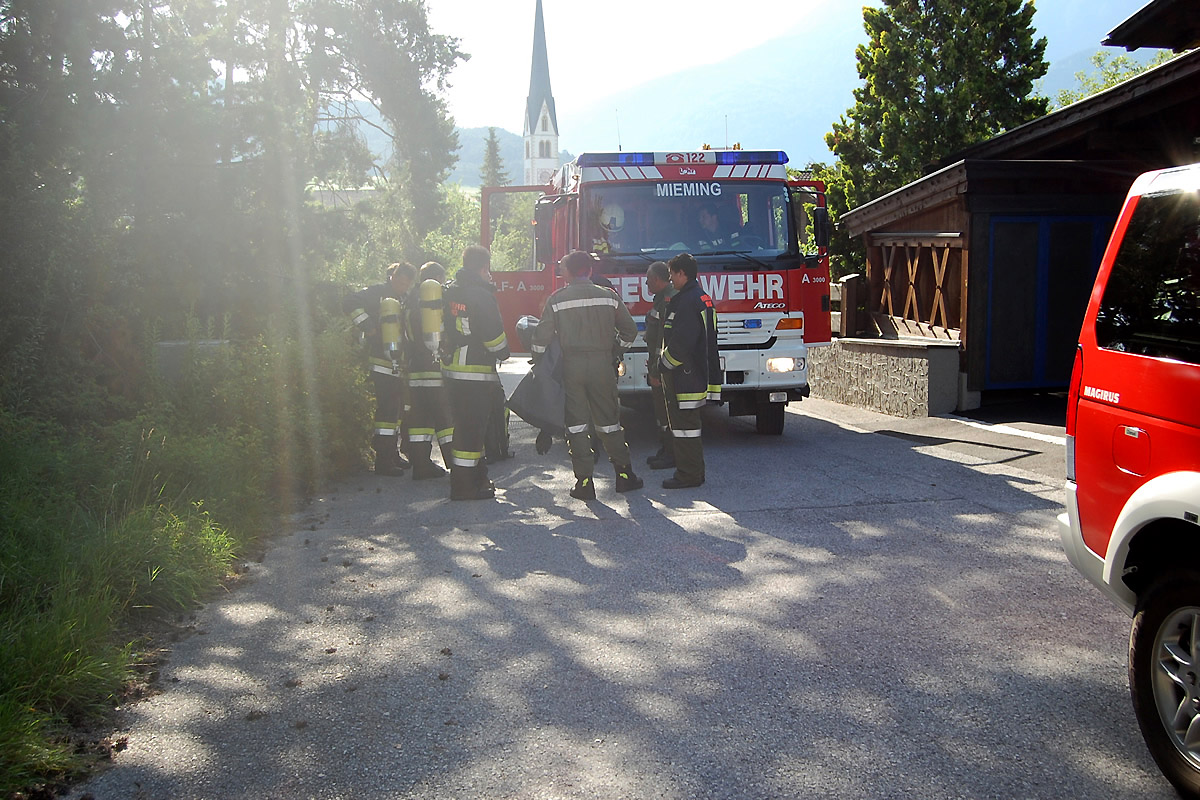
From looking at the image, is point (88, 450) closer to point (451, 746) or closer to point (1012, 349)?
point (451, 746)

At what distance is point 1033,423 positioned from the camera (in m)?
11.2

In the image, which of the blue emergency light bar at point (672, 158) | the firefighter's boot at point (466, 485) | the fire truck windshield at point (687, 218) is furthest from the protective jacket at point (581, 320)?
the blue emergency light bar at point (672, 158)

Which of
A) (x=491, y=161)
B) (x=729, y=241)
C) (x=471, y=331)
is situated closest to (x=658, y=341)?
(x=471, y=331)

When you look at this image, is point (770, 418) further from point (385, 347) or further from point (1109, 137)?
point (1109, 137)

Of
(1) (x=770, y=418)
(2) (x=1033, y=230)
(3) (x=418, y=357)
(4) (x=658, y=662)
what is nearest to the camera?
(4) (x=658, y=662)

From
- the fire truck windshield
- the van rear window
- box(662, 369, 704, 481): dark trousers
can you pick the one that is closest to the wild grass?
the fire truck windshield

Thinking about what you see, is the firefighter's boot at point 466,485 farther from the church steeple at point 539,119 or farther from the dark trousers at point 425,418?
the church steeple at point 539,119

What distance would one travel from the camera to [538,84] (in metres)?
122

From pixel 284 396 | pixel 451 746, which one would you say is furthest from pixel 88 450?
pixel 451 746

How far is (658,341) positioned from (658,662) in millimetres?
4740

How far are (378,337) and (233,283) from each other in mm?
4713

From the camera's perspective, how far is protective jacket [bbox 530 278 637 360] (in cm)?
809

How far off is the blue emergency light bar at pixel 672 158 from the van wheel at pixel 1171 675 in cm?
765

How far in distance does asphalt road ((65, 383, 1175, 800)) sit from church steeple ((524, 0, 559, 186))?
114 meters
